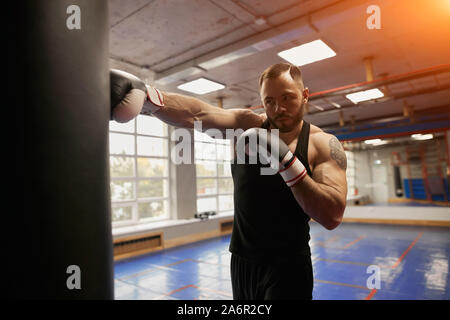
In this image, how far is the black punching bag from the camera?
2.13 ft

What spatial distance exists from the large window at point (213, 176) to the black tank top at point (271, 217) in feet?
25.8

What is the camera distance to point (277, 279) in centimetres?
147

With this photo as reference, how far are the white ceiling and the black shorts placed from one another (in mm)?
3575

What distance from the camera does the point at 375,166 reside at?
739 inches

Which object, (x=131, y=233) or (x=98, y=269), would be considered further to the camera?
(x=131, y=233)

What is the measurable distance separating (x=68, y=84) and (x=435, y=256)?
7459 mm

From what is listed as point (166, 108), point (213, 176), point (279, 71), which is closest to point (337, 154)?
point (279, 71)

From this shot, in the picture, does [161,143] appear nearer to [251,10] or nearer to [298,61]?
[298,61]

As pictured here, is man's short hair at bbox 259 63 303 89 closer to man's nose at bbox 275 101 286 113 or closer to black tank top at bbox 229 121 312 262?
man's nose at bbox 275 101 286 113

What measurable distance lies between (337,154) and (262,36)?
3.65 meters

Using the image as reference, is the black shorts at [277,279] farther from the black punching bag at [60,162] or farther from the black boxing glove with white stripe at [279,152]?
the black punching bag at [60,162]

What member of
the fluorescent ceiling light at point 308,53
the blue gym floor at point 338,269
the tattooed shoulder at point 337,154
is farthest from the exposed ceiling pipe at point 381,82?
the tattooed shoulder at point 337,154

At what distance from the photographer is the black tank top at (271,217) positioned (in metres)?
1.50

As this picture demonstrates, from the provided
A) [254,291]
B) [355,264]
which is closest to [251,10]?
[254,291]
